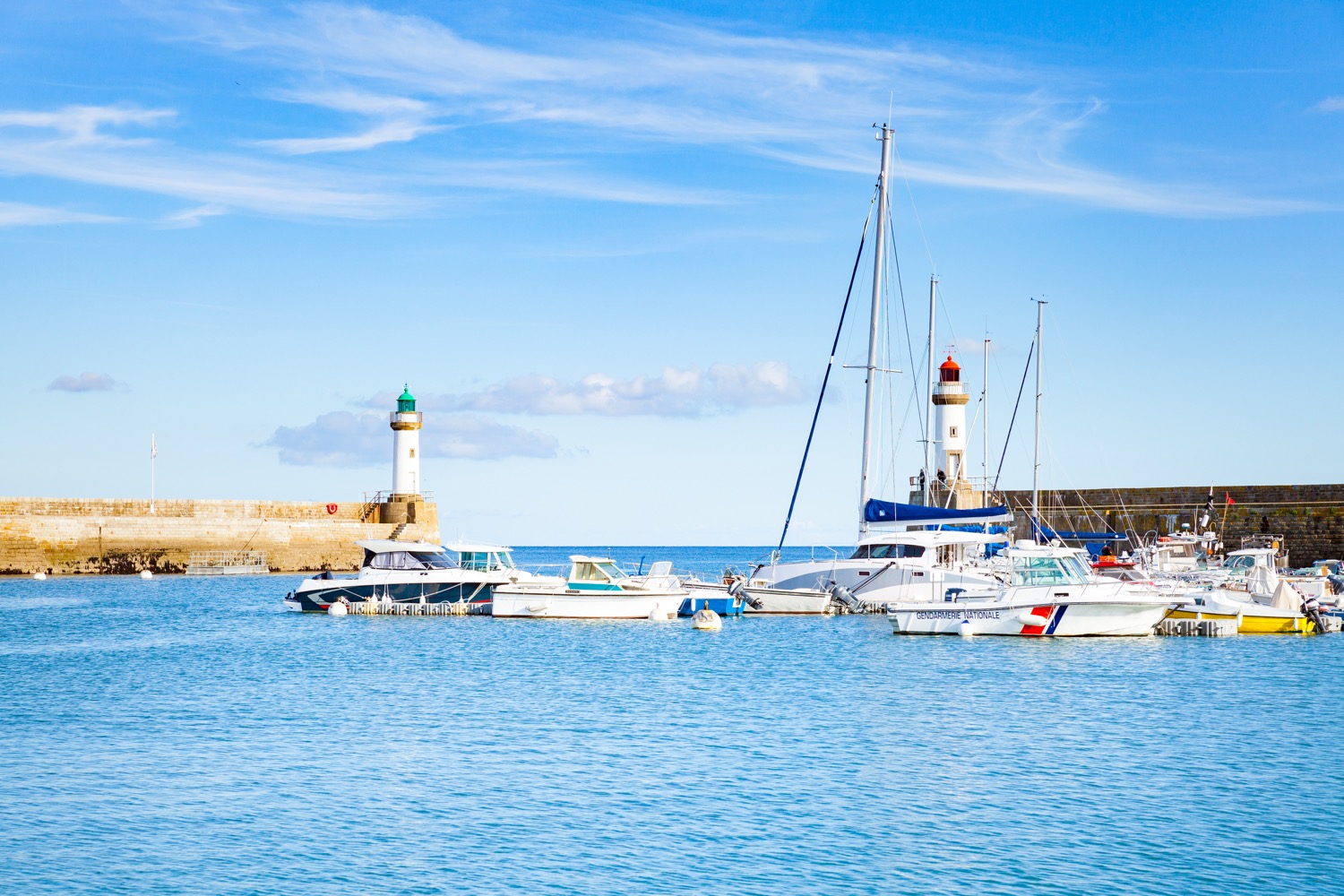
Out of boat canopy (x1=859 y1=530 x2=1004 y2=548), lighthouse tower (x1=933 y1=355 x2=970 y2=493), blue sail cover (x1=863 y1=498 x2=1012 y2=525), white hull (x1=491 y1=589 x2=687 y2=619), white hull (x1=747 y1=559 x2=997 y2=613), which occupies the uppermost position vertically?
lighthouse tower (x1=933 y1=355 x2=970 y2=493)

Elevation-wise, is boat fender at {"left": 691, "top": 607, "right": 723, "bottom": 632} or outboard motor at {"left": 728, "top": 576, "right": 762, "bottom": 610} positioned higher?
outboard motor at {"left": 728, "top": 576, "right": 762, "bottom": 610}

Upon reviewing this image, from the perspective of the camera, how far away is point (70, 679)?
2539cm

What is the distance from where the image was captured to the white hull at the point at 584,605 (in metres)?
35.5

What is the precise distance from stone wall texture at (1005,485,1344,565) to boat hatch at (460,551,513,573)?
19.1 metres

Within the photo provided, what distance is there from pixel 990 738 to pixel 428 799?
791 cm

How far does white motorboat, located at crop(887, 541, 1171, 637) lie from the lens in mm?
29016

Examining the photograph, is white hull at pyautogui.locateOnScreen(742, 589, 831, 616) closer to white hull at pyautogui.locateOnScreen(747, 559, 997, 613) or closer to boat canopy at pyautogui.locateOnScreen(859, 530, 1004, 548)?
white hull at pyautogui.locateOnScreen(747, 559, 997, 613)

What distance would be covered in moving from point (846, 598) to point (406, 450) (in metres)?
34.9

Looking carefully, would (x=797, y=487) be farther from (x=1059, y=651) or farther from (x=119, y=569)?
(x=119, y=569)

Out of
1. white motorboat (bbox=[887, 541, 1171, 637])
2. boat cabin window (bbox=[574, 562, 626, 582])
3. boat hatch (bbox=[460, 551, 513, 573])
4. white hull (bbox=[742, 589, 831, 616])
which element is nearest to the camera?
white motorboat (bbox=[887, 541, 1171, 637])

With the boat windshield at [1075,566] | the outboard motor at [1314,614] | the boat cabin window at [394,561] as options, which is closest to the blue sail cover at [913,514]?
the boat windshield at [1075,566]

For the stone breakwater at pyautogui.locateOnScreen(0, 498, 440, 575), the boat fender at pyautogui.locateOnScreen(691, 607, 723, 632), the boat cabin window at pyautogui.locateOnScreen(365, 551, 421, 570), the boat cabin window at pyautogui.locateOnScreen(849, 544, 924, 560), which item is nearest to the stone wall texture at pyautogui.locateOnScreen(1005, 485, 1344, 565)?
the boat cabin window at pyautogui.locateOnScreen(849, 544, 924, 560)

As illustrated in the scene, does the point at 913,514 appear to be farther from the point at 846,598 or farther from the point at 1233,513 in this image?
the point at 1233,513

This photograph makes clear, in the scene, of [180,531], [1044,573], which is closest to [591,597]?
[1044,573]
